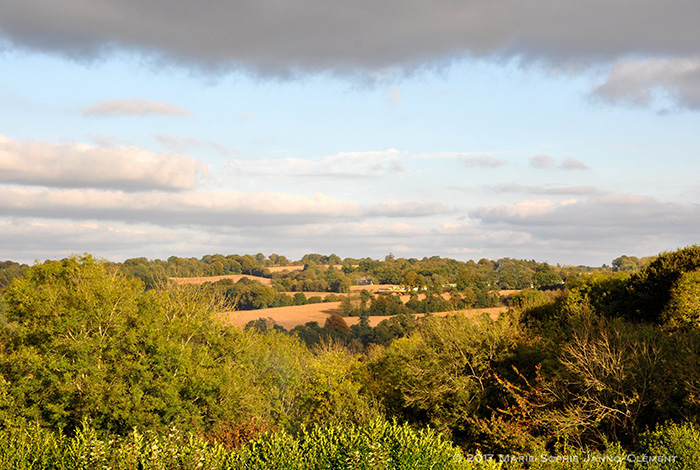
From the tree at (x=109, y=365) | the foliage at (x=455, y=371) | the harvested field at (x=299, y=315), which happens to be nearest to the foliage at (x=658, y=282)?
the foliage at (x=455, y=371)

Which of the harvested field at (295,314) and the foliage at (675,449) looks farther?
the harvested field at (295,314)

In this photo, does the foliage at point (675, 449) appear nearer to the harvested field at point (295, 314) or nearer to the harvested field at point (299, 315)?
the harvested field at point (299, 315)

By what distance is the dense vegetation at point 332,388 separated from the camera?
16.2 metres

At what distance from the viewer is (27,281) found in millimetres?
34906

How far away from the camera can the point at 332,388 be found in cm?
3797

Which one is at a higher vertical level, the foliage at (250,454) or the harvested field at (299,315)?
the foliage at (250,454)

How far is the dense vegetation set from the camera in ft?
53.2

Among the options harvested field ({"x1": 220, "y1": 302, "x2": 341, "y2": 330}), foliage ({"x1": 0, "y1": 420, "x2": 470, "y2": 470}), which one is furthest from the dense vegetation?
harvested field ({"x1": 220, "y1": 302, "x2": 341, "y2": 330})

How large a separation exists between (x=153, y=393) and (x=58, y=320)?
22.1 ft

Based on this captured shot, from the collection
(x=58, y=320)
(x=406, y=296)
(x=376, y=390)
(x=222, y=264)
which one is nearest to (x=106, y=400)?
(x=58, y=320)

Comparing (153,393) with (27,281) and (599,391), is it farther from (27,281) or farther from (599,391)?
(599,391)

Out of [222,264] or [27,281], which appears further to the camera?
[222,264]

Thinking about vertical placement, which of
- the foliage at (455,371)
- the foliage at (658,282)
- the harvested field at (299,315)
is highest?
the foliage at (658,282)

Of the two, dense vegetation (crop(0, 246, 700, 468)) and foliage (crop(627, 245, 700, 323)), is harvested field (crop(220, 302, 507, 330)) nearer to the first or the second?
foliage (crop(627, 245, 700, 323))
